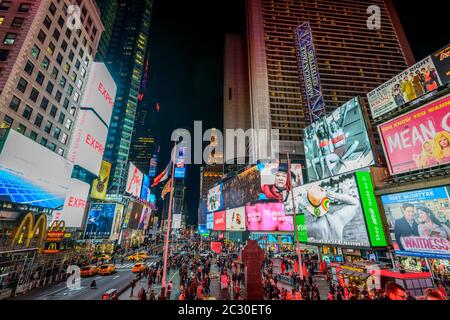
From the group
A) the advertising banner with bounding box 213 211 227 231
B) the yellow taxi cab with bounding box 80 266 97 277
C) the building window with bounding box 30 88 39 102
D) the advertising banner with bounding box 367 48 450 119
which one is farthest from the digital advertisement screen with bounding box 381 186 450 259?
the advertising banner with bounding box 213 211 227 231

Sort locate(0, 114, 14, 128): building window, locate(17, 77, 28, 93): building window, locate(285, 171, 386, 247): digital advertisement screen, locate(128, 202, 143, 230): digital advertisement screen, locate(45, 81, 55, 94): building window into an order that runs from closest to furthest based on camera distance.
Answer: locate(285, 171, 386, 247): digital advertisement screen → locate(0, 114, 14, 128): building window → locate(17, 77, 28, 93): building window → locate(45, 81, 55, 94): building window → locate(128, 202, 143, 230): digital advertisement screen

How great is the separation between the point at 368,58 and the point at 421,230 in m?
107

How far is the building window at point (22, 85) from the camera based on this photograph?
28688 mm

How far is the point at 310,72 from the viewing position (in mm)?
40906

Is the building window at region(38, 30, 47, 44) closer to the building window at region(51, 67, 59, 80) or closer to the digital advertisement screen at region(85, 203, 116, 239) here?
the building window at region(51, 67, 59, 80)

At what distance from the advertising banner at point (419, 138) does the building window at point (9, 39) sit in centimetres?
4904

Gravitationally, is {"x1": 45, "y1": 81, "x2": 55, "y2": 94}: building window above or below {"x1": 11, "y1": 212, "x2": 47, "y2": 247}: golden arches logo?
above

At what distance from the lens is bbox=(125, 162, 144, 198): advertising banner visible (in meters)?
53.5

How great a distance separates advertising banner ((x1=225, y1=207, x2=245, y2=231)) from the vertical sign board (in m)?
36.6

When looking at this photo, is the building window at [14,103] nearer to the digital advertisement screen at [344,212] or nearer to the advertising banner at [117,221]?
the advertising banner at [117,221]

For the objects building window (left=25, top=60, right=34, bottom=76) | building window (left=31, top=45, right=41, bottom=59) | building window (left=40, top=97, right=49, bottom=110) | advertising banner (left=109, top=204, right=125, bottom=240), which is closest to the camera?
building window (left=25, top=60, right=34, bottom=76)

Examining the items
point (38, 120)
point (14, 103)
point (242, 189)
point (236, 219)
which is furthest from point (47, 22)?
point (236, 219)

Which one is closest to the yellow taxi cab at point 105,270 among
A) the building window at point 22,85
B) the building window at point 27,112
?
the building window at point 27,112
